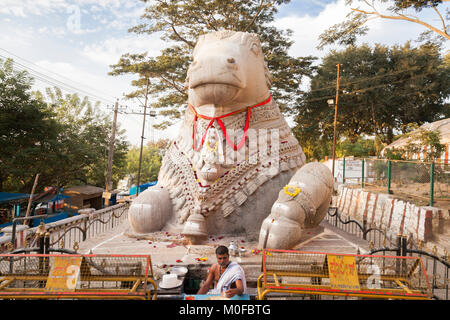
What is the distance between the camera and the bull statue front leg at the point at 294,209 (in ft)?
9.87

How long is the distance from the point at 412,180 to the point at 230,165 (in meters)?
5.89

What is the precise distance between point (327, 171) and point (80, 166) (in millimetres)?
13205

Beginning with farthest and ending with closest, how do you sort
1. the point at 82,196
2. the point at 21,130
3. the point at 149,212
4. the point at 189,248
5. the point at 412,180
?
1. the point at 82,196
2. the point at 21,130
3. the point at 412,180
4. the point at 149,212
5. the point at 189,248

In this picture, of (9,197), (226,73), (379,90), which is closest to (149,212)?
(226,73)

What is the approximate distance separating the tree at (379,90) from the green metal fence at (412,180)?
8612mm

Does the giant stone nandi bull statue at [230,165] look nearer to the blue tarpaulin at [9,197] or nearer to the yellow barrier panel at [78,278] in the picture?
the yellow barrier panel at [78,278]

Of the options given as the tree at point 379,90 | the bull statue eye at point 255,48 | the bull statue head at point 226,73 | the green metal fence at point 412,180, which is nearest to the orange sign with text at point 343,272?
the bull statue head at point 226,73

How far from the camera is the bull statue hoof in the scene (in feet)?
12.2

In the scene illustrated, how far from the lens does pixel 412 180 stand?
733cm

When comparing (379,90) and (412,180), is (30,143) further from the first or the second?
(379,90)

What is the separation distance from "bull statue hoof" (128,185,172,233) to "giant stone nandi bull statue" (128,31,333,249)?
0.04 ft

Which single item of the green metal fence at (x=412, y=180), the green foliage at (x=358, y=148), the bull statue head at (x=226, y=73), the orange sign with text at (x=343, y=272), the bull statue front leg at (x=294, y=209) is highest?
the green foliage at (x=358, y=148)

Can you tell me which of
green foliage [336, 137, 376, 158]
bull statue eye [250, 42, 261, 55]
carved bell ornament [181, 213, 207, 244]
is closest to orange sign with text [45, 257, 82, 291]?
carved bell ornament [181, 213, 207, 244]
